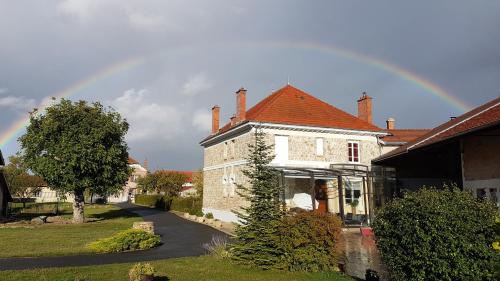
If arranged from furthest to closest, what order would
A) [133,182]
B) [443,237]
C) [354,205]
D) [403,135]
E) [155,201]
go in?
[133,182] < [155,201] < [403,135] < [354,205] < [443,237]

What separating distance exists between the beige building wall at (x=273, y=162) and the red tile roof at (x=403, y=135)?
2569 millimetres

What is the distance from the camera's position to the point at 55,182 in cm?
3031

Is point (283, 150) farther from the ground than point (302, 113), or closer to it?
closer to it

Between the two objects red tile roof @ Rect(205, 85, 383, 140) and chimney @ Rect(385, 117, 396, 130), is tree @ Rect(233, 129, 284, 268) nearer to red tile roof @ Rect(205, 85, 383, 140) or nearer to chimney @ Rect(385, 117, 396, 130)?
red tile roof @ Rect(205, 85, 383, 140)

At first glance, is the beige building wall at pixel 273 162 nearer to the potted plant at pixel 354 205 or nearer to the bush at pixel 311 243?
the potted plant at pixel 354 205

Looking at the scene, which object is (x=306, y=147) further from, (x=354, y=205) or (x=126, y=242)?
(x=126, y=242)

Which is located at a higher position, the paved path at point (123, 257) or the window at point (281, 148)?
the window at point (281, 148)

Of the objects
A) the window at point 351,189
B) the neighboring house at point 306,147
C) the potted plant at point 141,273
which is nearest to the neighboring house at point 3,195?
the neighboring house at point 306,147

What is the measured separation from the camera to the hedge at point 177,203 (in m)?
38.3

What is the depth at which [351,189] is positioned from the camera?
30.0m

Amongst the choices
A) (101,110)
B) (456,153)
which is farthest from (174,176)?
(456,153)

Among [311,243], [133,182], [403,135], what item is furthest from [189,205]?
[133,182]

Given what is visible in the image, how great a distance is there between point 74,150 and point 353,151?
2091cm

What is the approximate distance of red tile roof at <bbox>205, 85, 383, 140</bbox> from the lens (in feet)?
92.9
